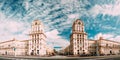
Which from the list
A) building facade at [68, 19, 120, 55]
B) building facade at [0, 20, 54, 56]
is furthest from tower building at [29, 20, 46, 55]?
building facade at [68, 19, 120, 55]

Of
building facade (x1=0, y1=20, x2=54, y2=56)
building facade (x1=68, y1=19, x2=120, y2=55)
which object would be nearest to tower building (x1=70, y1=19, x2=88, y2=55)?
building facade (x1=68, y1=19, x2=120, y2=55)

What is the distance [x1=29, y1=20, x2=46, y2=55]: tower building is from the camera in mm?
1920

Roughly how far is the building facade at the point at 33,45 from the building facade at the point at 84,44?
238mm

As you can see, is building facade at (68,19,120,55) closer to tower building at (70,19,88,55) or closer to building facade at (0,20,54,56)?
tower building at (70,19,88,55)

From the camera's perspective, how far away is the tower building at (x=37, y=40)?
1920 millimetres

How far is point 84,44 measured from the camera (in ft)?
6.27

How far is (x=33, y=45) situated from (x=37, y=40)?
7 cm

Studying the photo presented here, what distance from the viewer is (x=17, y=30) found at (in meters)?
2.13

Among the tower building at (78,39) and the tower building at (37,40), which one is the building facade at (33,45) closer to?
the tower building at (37,40)

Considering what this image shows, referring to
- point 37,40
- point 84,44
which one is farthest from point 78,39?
point 37,40

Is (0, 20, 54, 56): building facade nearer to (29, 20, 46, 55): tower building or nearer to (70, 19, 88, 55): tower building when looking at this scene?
(29, 20, 46, 55): tower building

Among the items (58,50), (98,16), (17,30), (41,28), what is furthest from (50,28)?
(98,16)

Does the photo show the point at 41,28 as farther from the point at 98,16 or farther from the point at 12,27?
the point at 98,16

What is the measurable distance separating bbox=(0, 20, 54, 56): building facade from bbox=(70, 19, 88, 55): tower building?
0.25m
